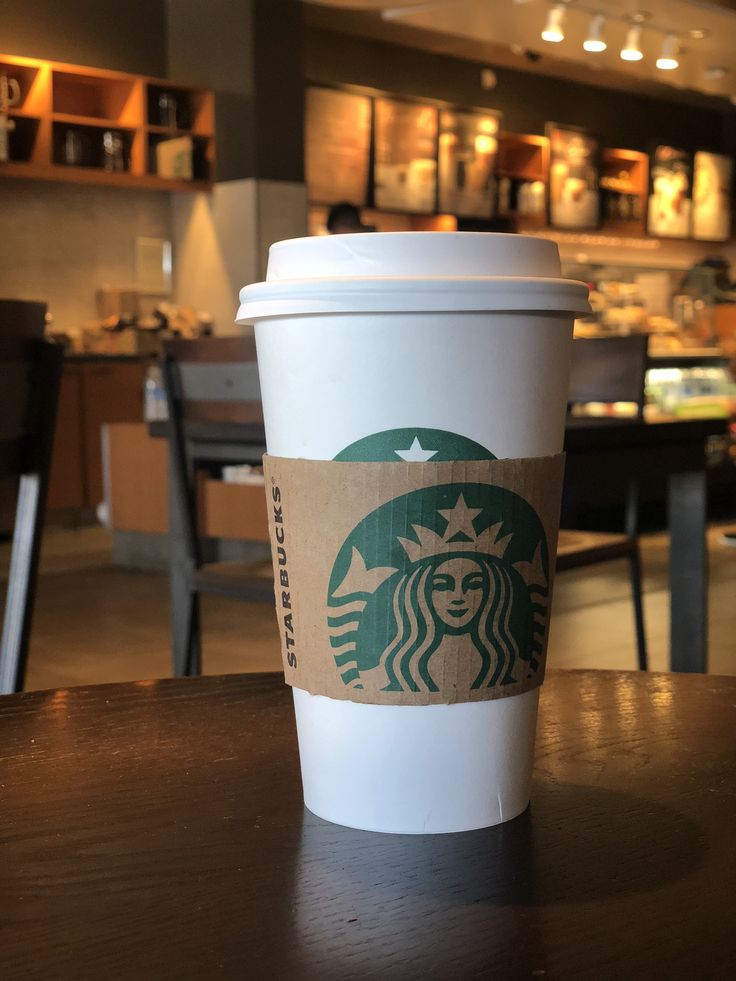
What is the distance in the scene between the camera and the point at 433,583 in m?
0.46

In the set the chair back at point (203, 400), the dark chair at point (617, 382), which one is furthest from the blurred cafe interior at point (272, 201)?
the chair back at point (203, 400)

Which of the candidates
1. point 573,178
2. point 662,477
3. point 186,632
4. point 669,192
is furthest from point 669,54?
point 186,632

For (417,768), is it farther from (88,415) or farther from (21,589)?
(88,415)

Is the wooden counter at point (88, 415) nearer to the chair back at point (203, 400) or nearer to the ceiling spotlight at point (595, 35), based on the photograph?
the ceiling spotlight at point (595, 35)

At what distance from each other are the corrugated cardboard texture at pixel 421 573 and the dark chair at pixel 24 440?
72 centimetres

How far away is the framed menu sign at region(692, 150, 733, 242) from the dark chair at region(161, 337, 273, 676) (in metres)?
8.60

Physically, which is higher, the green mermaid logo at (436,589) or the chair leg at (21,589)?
the green mermaid logo at (436,589)

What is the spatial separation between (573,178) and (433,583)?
922cm

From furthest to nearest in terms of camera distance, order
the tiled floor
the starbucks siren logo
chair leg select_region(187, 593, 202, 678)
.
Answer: the tiled floor
chair leg select_region(187, 593, 202, 678)
the starbucks siren logo

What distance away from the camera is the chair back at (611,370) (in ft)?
9.14

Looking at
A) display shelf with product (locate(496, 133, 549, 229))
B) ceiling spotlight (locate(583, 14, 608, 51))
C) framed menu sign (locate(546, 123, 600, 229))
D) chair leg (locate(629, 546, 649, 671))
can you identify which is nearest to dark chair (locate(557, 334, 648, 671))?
chair leg (locate(629, 546, 649, 671))

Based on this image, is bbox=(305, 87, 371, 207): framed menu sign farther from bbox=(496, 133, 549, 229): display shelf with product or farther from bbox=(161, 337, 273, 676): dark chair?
bbox=(161, 337, 273, 676): dark chair

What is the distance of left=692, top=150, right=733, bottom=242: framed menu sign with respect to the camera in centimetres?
1019

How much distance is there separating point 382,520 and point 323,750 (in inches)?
4.0
